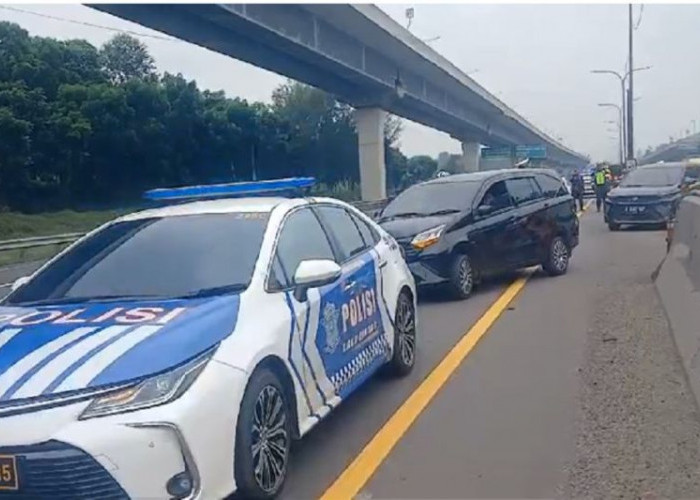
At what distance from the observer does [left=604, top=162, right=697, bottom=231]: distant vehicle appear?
21484 mm

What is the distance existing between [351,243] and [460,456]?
6.41ft

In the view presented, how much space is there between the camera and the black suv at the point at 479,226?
10.9m

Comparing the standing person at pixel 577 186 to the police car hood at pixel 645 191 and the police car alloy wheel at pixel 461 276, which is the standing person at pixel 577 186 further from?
the police car alloy wheel at pixel 461 276

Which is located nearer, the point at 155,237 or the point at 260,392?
the point at 260,392

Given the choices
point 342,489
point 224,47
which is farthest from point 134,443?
point 224,47

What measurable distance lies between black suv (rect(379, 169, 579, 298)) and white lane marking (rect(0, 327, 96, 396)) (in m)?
7.05

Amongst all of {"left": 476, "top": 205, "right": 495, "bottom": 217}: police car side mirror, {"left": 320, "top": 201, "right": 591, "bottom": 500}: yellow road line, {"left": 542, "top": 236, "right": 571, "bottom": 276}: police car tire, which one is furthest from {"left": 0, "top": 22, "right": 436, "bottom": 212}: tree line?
{"left": 320, "top": 201, "right": 591, "bottom": 500}: yellow road line

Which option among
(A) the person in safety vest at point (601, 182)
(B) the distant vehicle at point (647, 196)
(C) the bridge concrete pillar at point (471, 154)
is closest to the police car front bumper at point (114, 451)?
(B) the distant vehicle at point (647, 196)

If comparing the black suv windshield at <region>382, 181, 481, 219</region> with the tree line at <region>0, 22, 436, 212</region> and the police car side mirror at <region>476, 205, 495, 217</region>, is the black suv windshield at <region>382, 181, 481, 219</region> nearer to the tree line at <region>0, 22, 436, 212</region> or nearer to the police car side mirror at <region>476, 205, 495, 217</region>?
the police car side mirror at <region>476, 205, 495, 217</region>

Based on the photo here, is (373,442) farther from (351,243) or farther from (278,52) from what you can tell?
(278,52)

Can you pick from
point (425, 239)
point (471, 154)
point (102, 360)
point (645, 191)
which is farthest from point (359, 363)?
point (471, 154)

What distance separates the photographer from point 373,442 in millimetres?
5383

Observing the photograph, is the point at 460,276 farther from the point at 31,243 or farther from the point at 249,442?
the point at 31,243

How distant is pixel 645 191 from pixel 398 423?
1794 centimetres
